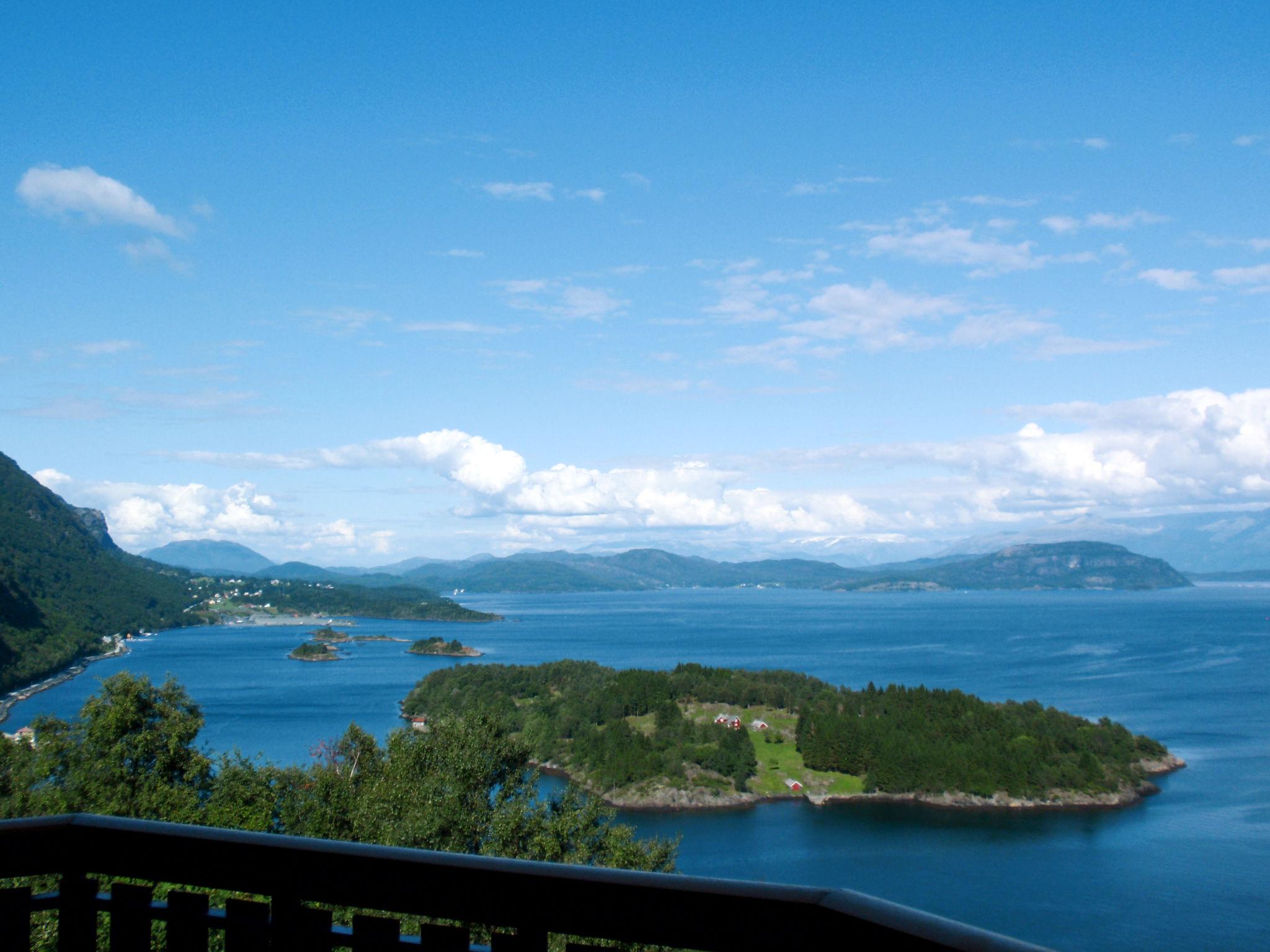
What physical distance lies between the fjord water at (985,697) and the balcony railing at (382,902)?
4.45ft

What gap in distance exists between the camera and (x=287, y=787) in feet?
58.0

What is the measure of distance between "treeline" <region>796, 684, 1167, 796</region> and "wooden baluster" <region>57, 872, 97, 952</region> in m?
40.4

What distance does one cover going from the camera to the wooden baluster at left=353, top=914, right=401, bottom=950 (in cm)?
127

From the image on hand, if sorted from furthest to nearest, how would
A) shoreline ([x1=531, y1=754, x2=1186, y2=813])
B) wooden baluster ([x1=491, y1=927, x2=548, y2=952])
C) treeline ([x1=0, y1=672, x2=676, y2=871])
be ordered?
1. shoreline ([x1=531, y1=754, x2=1186, y2=813])
2. treeline ([x1=0, y1=672, x2=676, y2=871])
3. wooden baluster ([x1=491, y1=927, x2=548, y2=952])

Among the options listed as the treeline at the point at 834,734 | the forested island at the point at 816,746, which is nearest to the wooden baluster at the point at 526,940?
the forested island at the point at 816,746

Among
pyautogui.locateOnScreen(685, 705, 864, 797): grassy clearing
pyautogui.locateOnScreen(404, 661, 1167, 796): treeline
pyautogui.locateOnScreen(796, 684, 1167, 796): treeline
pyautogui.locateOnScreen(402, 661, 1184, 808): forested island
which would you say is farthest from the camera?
pyautogui.locateOnScreen(685, 705, 864, 797): grassy clearing

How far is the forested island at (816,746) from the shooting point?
37.7 meters

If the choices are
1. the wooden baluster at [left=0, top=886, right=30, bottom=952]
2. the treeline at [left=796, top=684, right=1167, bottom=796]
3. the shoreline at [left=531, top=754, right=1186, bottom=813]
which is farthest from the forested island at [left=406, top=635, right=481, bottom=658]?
the wooden baluster at [left=0, top=886, right=30, bottom=952]

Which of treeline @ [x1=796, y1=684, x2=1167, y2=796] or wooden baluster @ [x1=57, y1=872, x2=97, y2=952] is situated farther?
treeline @ [x1=796, y1=684, x2=1167, y2=796]

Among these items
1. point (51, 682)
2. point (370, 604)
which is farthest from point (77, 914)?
point (370, 604)

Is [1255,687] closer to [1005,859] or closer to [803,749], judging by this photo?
[803,749]

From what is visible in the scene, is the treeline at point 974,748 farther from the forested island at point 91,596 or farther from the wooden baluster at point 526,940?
the forested island at point 91,596

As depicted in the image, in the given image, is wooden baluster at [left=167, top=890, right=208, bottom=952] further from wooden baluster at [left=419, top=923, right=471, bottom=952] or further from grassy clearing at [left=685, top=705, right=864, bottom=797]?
grassy clearing at [left=685, top=705, right=864, bottom=797]

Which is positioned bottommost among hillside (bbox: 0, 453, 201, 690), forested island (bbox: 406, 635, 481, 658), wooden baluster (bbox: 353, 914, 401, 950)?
forested island (bbox: 406, 635, 481, 658)
